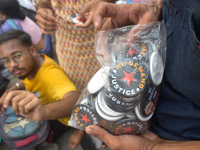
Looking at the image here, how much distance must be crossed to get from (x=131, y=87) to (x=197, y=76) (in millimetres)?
268

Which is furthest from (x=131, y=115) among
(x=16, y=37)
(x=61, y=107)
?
(x=16, y=37)

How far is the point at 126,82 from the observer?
68cm

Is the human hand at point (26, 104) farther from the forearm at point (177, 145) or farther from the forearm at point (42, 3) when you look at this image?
the forearm at point (42, 3)

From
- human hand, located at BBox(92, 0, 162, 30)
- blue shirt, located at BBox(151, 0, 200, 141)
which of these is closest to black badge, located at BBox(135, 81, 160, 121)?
blue shirt, located at BBox(151, 0, 200, 141)

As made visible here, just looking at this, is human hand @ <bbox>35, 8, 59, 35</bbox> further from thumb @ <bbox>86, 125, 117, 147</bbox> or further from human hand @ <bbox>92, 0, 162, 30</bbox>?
thumb @ <bbox>86, 125, 117, 147</bbox>

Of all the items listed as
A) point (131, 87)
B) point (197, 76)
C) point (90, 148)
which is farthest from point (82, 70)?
point (197, 76)

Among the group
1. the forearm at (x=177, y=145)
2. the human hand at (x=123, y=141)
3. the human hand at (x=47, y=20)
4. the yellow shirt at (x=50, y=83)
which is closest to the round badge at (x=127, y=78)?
the human hand at (x=123, y=141)

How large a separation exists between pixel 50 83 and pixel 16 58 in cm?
44

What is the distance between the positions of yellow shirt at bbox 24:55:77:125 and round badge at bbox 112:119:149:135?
2.25ft

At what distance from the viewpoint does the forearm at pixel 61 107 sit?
1207 millimetres

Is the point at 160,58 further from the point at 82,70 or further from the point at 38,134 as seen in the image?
the point at 38,134

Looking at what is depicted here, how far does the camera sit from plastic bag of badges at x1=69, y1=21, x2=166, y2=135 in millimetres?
684

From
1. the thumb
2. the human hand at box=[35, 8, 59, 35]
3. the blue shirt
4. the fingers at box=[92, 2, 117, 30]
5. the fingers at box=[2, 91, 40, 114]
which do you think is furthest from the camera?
the human hand at box=[35, 8, 59, 35]

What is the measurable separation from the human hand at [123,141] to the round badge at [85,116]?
0.04 m
